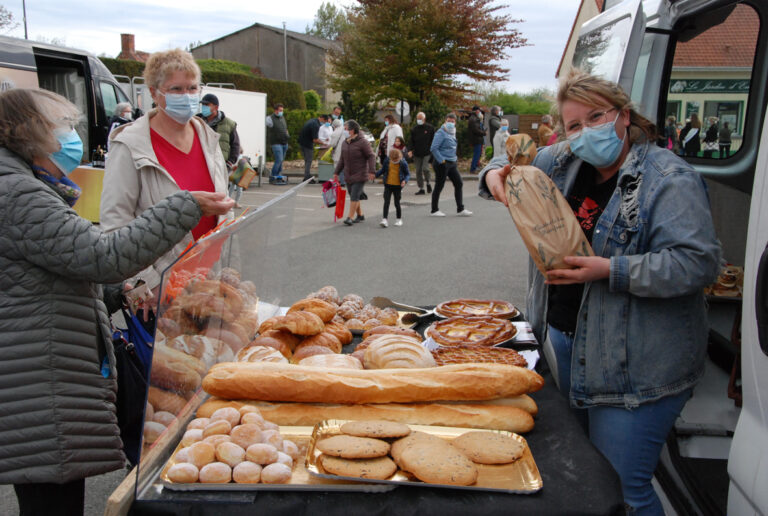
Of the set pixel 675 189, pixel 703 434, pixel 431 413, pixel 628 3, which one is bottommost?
pixel 703 434

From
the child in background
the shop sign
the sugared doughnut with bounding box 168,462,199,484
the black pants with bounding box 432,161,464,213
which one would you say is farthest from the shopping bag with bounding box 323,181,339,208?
the sugared doughnut with bounding box 168,462,199,484

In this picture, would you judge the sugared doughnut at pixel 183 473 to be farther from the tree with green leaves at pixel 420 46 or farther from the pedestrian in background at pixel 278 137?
the tree with green leaves at pixel 420 46

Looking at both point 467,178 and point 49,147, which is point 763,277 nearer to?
point 49,147

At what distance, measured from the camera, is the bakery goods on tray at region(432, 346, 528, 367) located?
220cm

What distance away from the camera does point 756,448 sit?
60.6 inches

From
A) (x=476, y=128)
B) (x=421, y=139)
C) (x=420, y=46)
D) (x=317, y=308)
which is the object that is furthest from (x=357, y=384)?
(x=420, y=46)

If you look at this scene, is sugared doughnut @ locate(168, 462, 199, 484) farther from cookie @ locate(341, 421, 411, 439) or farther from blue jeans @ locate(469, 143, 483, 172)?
blue jeans @ locate(469, 143, 483, 172)

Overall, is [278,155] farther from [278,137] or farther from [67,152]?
[67,152]

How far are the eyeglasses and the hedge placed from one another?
927 inches

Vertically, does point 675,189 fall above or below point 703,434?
above

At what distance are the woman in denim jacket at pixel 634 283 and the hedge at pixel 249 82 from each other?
23667mm

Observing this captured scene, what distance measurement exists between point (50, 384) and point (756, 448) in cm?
211

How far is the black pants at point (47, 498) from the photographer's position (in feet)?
6.50

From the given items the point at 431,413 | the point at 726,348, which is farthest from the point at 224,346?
the point at 726,348
